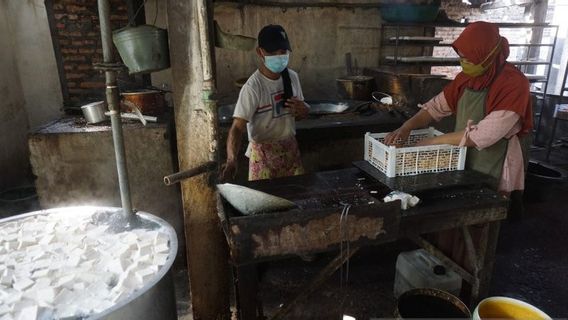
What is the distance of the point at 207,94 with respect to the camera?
206 centimetres

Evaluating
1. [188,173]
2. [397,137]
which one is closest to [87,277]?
[188,173]

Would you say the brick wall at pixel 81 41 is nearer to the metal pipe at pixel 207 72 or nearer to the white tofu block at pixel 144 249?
the metal pipe at pixel 207 72

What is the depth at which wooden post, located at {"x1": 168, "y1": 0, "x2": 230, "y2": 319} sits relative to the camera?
2041mm

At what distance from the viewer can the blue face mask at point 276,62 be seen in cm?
278

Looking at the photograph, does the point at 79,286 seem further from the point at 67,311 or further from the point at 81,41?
the point at 81,41

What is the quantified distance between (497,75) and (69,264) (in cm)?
269

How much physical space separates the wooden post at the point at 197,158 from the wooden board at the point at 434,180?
42.5 inches

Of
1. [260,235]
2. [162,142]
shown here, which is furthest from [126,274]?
[162,142]

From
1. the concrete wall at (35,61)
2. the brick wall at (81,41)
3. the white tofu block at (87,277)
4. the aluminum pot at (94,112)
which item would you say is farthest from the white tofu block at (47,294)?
the concrete wall at (35,61)

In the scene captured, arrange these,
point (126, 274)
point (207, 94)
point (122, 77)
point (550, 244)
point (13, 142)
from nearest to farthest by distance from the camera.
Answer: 1. point (126, 274)
2. point (207, 94)
3. point (550, 244)
4. point (122, 77)
5. point (13, 142)

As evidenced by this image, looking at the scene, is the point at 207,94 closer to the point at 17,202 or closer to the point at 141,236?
the point at 141,236

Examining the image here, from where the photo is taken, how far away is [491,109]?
239 centimetres

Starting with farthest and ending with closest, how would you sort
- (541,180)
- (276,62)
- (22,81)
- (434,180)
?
(22,81) → (541,180) → (276,62) → (434,180)

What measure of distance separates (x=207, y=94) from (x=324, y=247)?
3.41 ft
